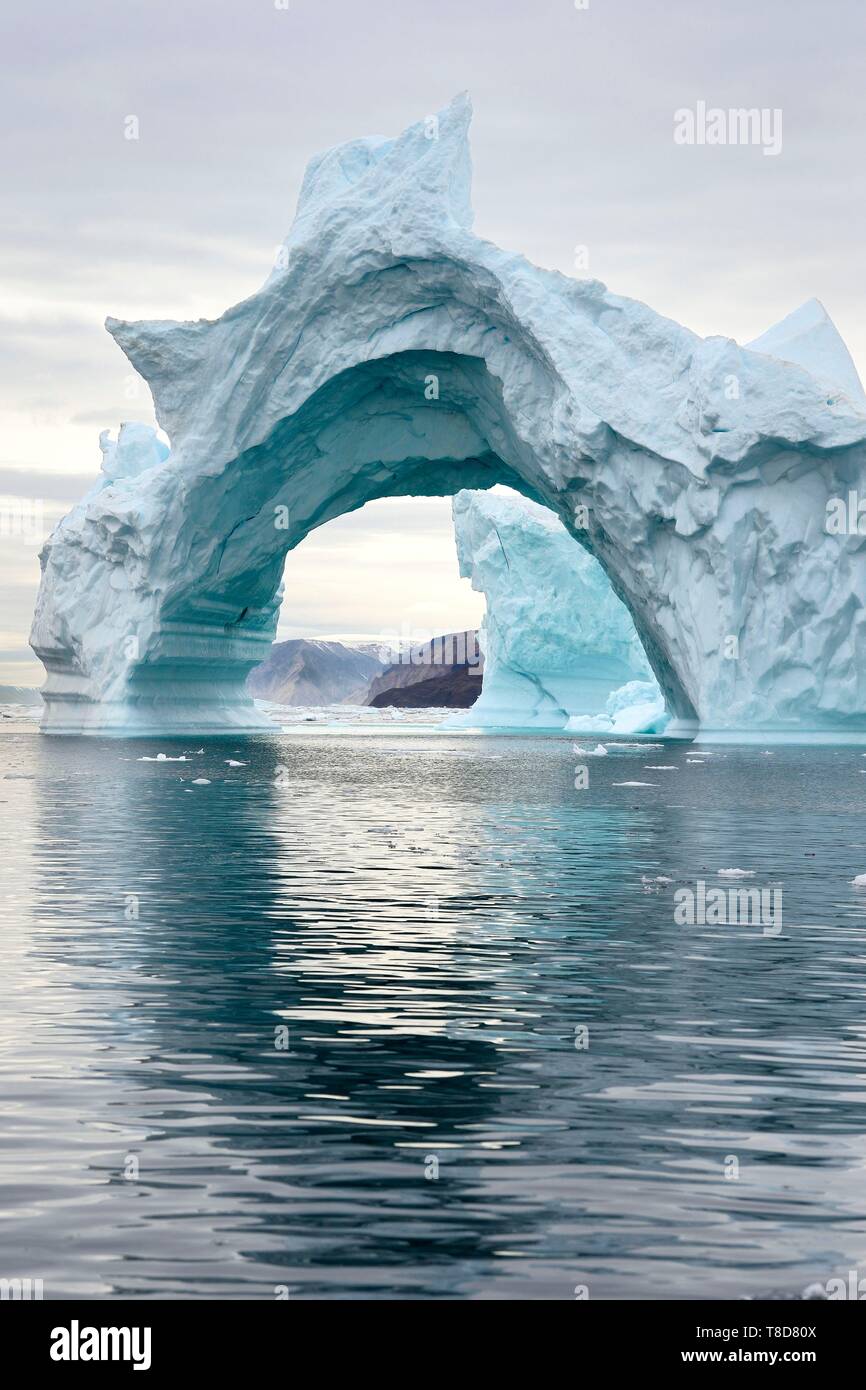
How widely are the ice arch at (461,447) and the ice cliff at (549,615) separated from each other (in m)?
17.3

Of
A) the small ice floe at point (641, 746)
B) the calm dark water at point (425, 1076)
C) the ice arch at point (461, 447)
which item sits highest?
the ice arch at point (461, 447)

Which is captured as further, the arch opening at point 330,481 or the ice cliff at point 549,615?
the ice cliff at point 549,615

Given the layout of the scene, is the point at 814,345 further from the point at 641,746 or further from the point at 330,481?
the point at 330,481

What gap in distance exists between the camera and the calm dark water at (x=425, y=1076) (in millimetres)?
4785

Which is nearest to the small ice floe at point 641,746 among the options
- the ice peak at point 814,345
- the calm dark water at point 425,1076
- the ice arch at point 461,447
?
the ice arch at point 461,447

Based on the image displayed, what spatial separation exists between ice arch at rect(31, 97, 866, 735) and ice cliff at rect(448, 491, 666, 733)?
56.6 ft

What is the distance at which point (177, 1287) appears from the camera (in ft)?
14.7

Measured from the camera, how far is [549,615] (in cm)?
6800

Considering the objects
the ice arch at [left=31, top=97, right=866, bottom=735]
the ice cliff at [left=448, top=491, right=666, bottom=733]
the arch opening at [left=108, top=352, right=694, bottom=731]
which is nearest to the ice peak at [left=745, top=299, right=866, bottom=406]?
the ice arch at [left=31, top=97, right=866, bottom=735]

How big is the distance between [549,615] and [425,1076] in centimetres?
6157

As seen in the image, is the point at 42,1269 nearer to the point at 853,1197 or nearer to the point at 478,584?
the point at 853,1197

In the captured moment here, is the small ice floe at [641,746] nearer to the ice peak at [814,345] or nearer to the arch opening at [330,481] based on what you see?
the arch opening at [330,481]
